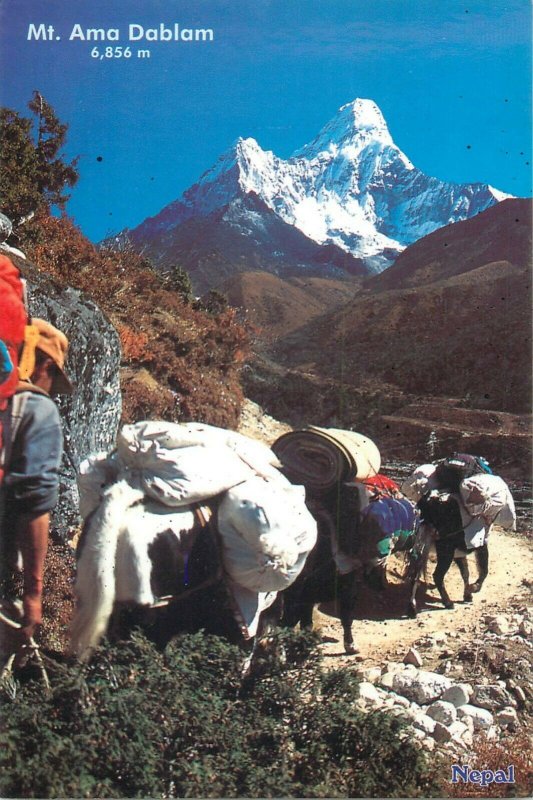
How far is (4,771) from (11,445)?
1.57m

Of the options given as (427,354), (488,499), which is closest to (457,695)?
(488,499)

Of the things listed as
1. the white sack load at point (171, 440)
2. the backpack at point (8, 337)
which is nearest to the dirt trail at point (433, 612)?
the white sack load at point (171, 440)

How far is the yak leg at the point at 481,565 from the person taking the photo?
16.3 feet

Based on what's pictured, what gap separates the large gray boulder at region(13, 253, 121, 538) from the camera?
174 inches

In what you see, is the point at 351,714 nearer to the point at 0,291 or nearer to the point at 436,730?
the point at 436,730

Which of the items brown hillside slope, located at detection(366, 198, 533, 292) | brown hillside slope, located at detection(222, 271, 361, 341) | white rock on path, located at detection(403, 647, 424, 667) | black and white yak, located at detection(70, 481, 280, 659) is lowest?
white rock on path, located at detection(403, 647, 424, 667)

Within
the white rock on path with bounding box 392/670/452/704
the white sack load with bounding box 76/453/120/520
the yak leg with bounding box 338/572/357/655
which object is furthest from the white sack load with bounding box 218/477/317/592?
the white rock on path with bounding box 392/670/452/704

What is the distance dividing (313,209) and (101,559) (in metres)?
3.08

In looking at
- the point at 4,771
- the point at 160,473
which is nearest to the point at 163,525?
the point at 160,473

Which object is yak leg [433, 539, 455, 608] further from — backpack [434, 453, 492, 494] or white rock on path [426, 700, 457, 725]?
white rock on path [426, 700, 457, 725]

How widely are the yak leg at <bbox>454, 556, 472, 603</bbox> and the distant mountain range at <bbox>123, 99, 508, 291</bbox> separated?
2.17 meters

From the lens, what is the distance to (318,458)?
4.30m

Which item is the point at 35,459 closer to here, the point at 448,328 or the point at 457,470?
the point at 457,470

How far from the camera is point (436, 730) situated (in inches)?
165
